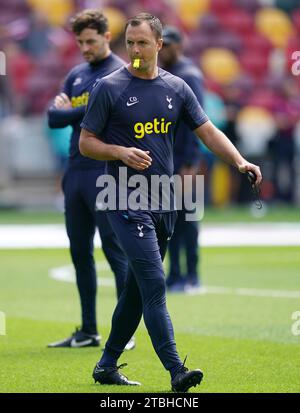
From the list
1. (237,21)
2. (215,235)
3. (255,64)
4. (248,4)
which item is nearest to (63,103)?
(215,235)

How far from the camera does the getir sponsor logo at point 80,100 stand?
9.99m

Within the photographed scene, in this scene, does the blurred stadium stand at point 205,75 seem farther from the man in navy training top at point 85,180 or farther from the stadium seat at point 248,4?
the man in navy training top at point 85,180

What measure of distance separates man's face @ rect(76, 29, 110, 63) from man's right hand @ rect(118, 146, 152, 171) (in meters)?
2.30

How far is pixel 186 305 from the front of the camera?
12664 millimetres

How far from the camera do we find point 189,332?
35.3ft

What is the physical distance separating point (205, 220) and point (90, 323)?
1346 cm

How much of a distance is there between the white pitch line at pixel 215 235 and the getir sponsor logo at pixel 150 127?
11.0 meters

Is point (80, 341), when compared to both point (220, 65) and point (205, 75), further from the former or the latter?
point (220, 65)

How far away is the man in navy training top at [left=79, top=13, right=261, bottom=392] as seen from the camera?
7910mm

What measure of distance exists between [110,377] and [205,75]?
19895 millimetres

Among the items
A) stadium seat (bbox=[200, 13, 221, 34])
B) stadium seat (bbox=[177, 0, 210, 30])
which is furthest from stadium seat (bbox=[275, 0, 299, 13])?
stadium seat (bbox=[177, 0, 210, 30])

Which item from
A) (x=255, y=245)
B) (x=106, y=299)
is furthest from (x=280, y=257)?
(x=106, y=299)

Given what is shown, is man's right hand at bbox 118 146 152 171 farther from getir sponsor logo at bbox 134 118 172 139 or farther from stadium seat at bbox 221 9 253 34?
stadium seat at bbox 221 9 253 34
